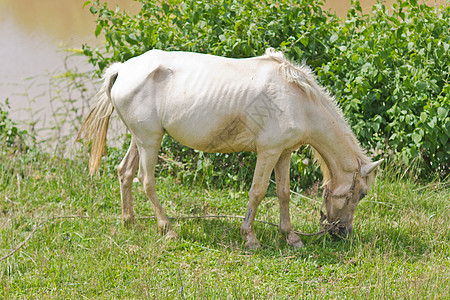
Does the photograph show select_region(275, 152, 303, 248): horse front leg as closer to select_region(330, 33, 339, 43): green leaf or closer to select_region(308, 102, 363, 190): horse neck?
select_region(308, 102, 363, 190): horse neck

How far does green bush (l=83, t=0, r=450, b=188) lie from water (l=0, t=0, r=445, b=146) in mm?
2911

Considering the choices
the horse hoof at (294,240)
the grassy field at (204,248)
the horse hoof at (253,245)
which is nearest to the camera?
the grassy field at (204,248)

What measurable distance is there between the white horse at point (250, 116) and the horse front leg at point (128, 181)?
32 cm

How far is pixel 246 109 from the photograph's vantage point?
482 centimetres

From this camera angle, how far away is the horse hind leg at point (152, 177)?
16.9ft

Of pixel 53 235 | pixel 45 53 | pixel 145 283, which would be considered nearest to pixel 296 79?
pixel 145 283

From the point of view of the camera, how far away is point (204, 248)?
16.4 ft

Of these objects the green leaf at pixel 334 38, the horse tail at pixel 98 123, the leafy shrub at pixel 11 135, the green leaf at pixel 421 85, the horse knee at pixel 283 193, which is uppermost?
the green leaf at pixel 334 38

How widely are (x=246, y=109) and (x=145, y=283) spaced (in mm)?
1735

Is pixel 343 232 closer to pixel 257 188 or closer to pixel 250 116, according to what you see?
pixel 257 188

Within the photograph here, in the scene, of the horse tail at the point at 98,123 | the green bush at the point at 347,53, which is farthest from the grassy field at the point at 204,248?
the horse tail at the point at 98,123

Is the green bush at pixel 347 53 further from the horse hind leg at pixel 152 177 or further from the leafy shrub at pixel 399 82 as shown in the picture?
the horse hind leg at pixel 152 177

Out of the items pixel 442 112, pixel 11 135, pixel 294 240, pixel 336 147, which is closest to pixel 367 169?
pixel 336 147

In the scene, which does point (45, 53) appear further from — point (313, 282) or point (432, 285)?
point (432, 285)
